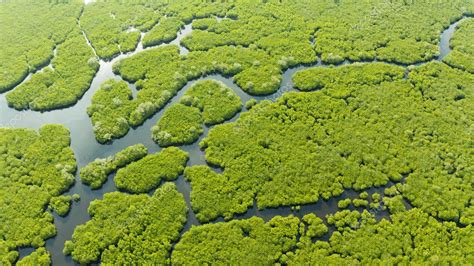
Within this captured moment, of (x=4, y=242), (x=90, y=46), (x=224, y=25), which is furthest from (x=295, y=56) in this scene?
(x=4, y=242)

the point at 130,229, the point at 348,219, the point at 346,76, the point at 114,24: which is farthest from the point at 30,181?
the point at 346,76

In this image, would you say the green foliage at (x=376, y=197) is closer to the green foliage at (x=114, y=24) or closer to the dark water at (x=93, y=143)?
the dark water at (x=93, y=143)

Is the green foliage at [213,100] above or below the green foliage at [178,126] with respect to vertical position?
above

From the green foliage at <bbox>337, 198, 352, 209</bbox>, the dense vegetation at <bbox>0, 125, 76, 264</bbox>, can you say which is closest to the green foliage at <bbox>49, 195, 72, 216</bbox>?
the dense vegetation at <bbox>0, 125, 76, 264</bbox>

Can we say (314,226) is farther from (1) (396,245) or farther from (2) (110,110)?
(2) (110,110)

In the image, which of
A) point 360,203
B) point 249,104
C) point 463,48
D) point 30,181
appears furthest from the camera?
point 463,48

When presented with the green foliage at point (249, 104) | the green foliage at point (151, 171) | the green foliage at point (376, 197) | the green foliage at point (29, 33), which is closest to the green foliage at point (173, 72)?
the green foliage at point (249, 104)

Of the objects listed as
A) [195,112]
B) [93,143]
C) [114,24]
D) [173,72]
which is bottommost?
[93,143]
